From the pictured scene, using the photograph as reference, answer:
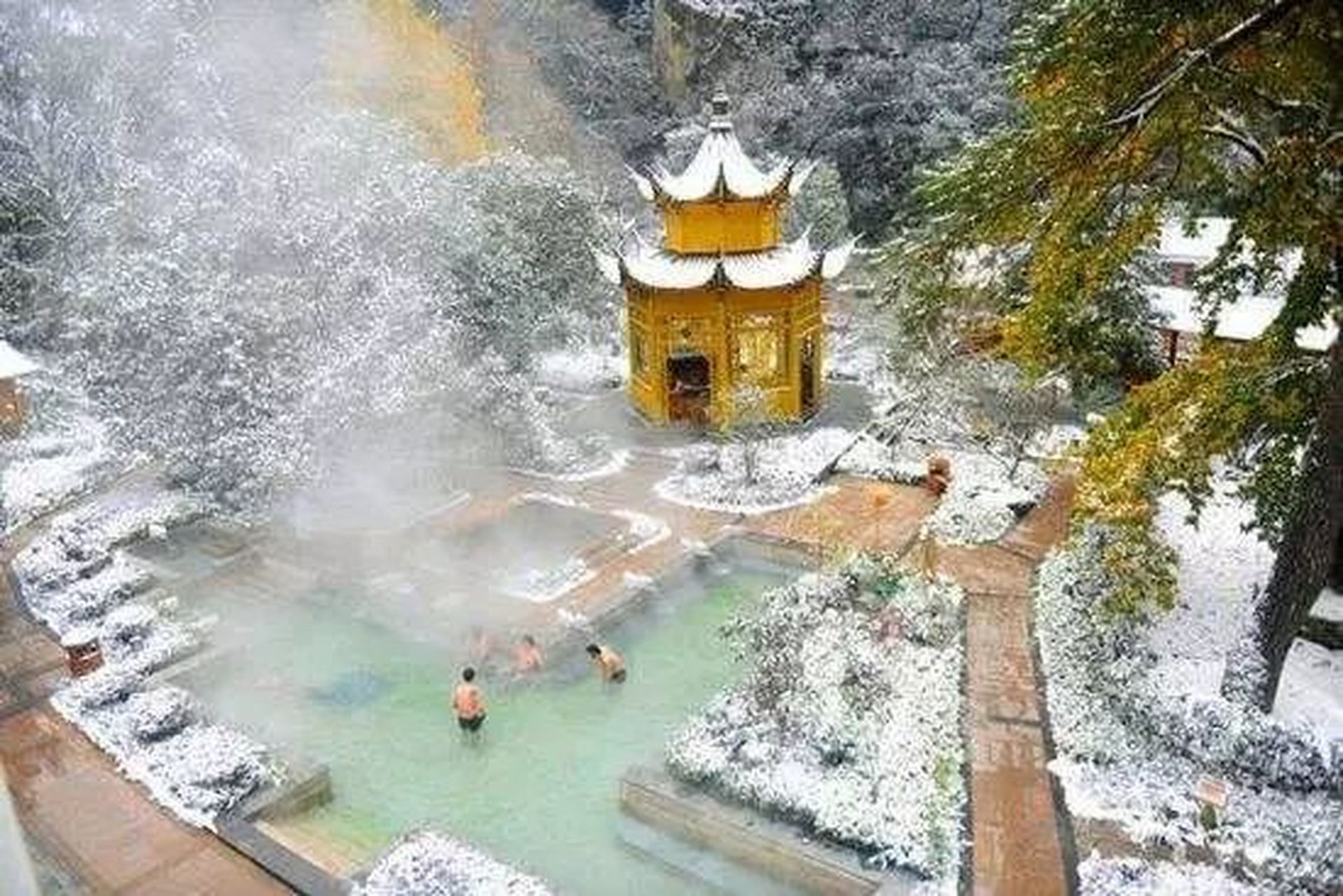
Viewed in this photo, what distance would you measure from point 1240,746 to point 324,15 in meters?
38.6

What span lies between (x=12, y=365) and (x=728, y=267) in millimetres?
15853

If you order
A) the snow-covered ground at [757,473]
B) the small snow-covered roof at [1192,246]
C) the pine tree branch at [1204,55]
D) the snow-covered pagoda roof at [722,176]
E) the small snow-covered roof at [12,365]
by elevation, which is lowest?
the snow-covered ground at [757,473]

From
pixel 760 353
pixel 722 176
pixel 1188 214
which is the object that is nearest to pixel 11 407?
pixel 722 176

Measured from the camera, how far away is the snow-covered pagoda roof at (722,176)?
22125 mm

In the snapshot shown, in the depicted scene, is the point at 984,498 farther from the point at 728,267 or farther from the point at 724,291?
the point at 728,267

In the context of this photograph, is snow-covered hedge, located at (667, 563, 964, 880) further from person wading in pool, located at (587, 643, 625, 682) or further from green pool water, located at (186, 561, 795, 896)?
person wading in pool, located at (587, 643, 625, 682)

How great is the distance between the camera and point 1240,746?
34.4 feet

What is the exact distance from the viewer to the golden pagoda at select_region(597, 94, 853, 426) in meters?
22.2

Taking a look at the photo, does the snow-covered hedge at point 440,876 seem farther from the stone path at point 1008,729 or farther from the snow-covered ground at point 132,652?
the stone path at point 1008,729

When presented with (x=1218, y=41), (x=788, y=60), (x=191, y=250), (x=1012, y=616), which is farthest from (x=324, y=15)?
(x=1218, y=41)

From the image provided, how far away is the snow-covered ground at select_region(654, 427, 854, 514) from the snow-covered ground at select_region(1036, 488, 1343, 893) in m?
6.03

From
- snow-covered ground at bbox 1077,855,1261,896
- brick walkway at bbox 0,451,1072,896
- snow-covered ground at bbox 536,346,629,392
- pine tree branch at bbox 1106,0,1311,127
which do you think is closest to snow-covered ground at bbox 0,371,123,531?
brick walkway at bbox 0,451,1072,896

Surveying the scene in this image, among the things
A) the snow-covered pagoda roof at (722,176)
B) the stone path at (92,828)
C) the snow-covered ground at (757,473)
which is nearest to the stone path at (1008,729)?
the snow-covered ground at (757,473)

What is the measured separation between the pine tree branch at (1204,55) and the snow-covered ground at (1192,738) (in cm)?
631
